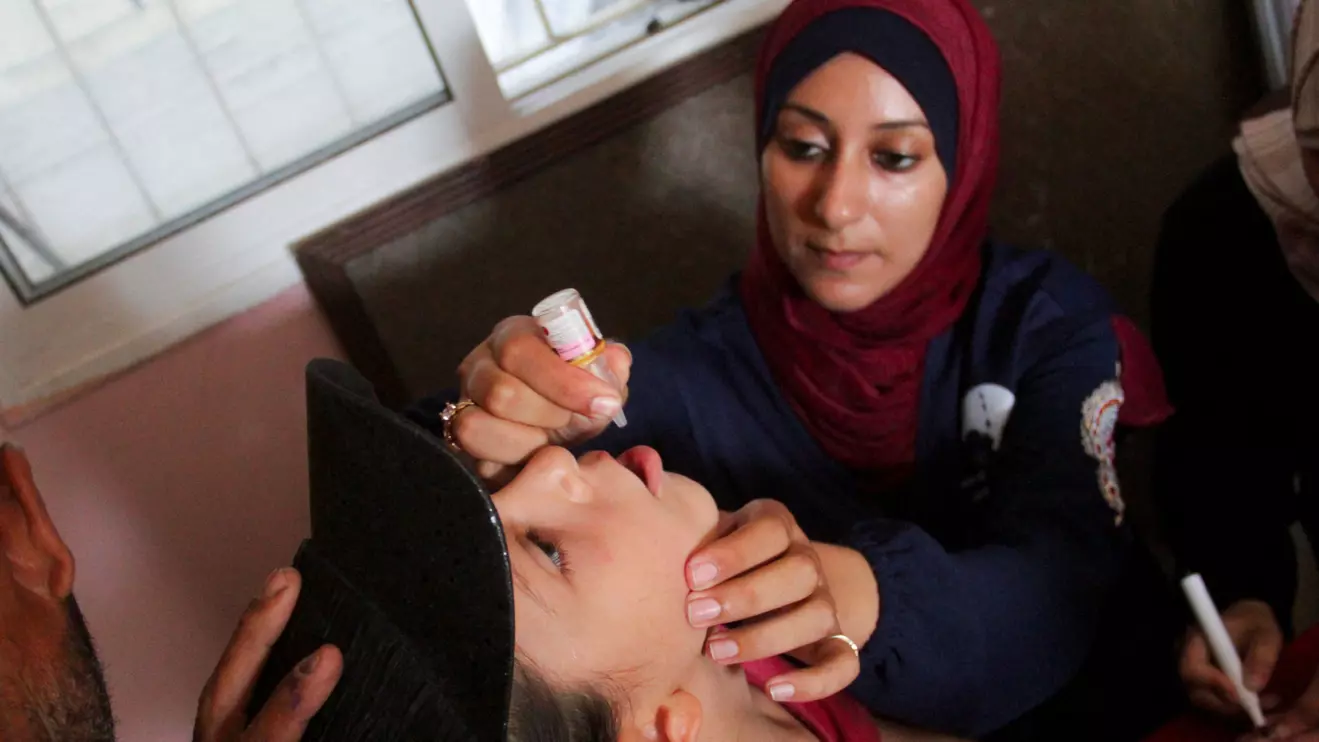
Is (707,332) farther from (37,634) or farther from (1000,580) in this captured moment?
(37,634)

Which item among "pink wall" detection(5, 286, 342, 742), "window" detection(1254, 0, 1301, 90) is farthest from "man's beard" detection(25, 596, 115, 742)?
"window" detection(1254, 0, 1301, 90)

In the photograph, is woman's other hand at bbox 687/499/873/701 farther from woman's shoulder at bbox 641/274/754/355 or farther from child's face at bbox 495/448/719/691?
woman's shoulder at bbox 641/274/754/355

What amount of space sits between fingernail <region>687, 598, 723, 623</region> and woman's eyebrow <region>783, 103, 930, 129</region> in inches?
21.7

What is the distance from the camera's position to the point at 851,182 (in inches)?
37.5

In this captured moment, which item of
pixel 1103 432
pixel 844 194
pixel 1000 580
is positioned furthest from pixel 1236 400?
pixel 844 194

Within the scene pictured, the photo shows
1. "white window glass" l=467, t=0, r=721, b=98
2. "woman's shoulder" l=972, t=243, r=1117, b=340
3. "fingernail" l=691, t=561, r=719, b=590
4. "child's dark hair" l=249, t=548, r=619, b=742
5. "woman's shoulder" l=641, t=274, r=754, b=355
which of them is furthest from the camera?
"white window glass" l=467, t=0, r=721, b=98

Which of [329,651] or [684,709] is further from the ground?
[329,651]

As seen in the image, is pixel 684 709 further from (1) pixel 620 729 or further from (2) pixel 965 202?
(2) pixel 965 202

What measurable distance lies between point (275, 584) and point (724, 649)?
33cm

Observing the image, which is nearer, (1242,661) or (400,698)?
(400,698)

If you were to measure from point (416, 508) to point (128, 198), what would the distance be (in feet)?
3.18

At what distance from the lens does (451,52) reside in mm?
1311

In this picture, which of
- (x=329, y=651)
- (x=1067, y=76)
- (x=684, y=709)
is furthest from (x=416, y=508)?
(x=1067, y=76)

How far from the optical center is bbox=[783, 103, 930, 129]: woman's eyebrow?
3.06ft
